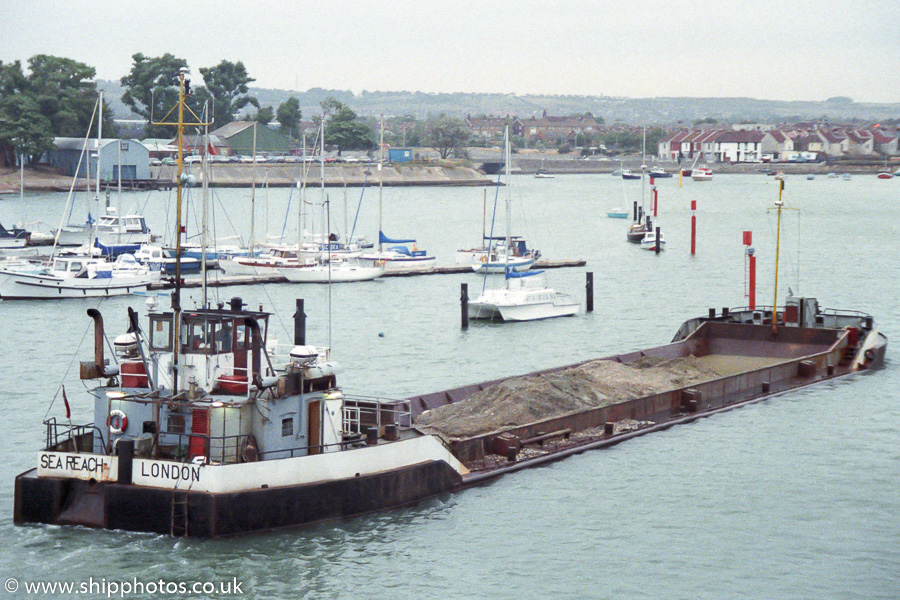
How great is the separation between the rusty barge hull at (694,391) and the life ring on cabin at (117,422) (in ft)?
23.3

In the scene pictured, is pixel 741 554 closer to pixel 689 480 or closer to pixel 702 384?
pixel 689 480

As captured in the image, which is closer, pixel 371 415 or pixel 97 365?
pixel 97 365

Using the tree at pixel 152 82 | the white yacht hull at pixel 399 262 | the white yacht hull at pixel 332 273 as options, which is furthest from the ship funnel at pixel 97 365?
the tree at pixel 152 82

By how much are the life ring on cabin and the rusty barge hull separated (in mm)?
7115

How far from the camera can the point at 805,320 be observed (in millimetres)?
39375

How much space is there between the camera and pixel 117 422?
2105 centimetres

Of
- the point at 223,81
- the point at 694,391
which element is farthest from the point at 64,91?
the point at 694,391

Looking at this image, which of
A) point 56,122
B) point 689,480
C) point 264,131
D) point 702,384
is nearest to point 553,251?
point 702,384

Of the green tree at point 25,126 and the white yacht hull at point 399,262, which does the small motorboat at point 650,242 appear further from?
the green tree at point 25,126

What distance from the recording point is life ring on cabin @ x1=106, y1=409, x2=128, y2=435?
21016 mm

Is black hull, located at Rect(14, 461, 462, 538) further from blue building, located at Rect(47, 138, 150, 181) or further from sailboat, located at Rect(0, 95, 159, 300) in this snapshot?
blue building, located at Rect(47, 138, 150, 181)

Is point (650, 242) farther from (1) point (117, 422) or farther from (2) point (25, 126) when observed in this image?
(2) point (25, 126)

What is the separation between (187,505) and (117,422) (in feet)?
7.44

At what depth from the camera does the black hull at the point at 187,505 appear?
2008 centimetres
